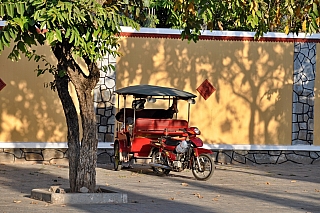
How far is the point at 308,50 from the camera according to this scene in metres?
20.0

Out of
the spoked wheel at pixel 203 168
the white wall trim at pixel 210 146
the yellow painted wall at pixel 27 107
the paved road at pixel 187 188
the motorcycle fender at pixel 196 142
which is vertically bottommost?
the paved road at pixel 187 188

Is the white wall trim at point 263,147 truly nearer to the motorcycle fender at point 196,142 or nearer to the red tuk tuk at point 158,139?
the red tuk tuk at point 158,139

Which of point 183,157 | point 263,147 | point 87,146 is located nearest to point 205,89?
point 263,147

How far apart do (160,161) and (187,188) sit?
216 cm

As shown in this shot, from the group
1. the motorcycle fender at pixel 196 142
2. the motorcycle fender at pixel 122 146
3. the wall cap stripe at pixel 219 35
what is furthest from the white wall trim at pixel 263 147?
the motorcycle fender at pixel 196 142

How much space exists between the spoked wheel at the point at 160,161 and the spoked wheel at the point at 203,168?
0.72m

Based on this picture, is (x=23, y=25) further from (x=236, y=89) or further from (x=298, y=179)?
(x=236, y=89)

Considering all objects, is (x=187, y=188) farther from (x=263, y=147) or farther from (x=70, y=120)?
(x=263, y=147)

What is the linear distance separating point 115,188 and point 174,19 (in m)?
3.34

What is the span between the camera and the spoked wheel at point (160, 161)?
640 inches

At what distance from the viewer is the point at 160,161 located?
16.3 meters

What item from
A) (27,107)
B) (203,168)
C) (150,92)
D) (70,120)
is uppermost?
(150,92)

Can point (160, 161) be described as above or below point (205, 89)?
below

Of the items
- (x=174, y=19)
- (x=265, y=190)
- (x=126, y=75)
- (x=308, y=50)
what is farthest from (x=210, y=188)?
(x=308, y=50)
